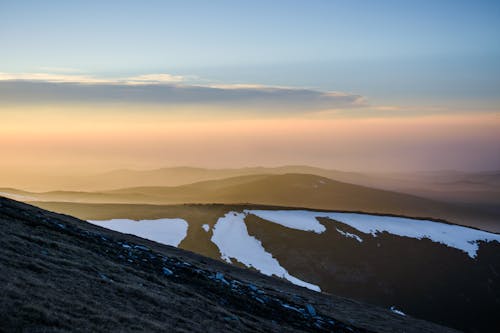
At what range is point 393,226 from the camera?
96875 millimetres

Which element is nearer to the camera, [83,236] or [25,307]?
[25,307]

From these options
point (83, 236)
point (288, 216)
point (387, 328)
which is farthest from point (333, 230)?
point (83, 236)

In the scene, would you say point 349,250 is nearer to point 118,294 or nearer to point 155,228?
point 155,228

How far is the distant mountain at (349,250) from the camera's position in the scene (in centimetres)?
7481

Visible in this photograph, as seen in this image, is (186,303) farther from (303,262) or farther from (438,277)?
(438,277)

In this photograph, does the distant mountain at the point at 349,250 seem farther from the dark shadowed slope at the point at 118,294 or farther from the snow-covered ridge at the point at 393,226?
the dark shadowed slope at the point at 118,294

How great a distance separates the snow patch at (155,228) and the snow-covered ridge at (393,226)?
1578 cm

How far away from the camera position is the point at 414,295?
76.8 meters

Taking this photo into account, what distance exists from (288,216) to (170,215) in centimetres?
2191

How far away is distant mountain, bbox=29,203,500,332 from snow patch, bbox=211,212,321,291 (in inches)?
6.4

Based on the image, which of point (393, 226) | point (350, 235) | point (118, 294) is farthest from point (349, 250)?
point (118, 294)

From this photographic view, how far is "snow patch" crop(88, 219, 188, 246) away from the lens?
7781 centimetres

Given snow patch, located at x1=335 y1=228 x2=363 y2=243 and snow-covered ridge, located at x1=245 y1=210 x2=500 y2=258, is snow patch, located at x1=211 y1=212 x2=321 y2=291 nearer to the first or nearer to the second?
snow-covered ridge, located at x1=245 y1=210 x2=500 y2=258

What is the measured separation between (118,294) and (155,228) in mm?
60362
